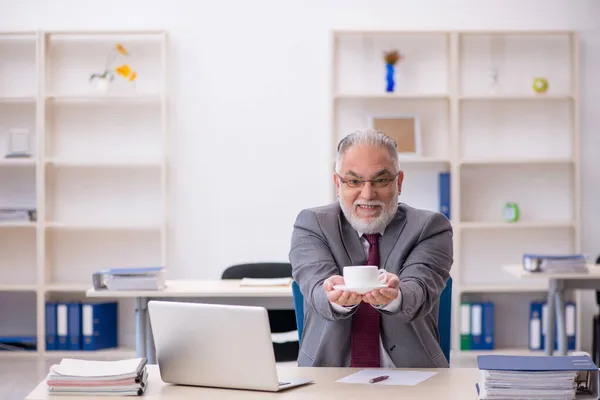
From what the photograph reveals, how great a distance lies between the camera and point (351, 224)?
8.89 ft

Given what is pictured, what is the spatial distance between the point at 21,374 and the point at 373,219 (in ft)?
12.2

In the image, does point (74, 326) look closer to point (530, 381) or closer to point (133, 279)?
point (133, 279)

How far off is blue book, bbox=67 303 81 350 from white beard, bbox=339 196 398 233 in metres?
3.89

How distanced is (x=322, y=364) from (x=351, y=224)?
17.6 inches

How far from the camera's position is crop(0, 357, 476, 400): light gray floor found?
504 cm

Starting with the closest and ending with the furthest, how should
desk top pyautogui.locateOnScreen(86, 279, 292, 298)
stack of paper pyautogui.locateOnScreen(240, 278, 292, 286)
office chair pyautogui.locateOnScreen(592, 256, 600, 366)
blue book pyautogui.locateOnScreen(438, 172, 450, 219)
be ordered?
1. desk top pyautogui.locateOnScreen(86, 279, 292, 298)
2. stack of paper pyautogui.locateOnScreen(240, 278, 292, 286)
3. office chair pyautogui.locateOnScreen(592, 256, 600, 366)
4. blue book pyautogui.locateOnScreen(438, 172, 450, 219)

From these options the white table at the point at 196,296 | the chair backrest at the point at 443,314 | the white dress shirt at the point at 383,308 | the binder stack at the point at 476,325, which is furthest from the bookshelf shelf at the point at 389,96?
the white dress shirt at the point at 383,308

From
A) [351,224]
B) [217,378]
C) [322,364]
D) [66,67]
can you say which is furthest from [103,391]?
[66,67]

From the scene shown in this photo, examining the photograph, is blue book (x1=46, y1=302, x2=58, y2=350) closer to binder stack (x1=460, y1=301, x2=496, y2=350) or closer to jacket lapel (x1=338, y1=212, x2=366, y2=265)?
binder stack (x1=460, y1=301, x2=496, y2=350)

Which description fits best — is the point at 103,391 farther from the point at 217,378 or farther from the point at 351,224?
the point at 351,224

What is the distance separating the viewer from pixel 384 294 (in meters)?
2.27

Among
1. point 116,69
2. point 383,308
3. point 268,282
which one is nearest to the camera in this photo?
point 383,308

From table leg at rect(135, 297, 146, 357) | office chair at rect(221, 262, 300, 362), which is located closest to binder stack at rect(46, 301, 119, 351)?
office chair at rect(221, 262, 300, 362)

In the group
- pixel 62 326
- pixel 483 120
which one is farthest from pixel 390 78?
pixel 62 326
